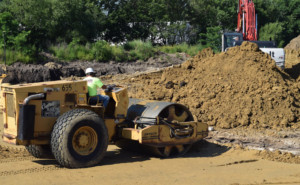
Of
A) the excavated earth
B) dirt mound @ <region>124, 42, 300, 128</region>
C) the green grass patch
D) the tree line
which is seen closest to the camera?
the excavated earth

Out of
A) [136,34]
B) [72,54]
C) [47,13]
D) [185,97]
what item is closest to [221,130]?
[185,97]

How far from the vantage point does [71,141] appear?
6957 millimetres

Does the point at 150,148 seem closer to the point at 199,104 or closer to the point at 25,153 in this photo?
the point at 25,153

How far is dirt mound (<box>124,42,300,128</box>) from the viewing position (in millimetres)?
11430

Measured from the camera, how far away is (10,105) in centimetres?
700

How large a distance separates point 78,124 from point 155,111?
1.74m

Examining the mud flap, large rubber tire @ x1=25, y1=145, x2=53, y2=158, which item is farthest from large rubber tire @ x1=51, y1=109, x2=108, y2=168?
large rubber tire @ x1=25, y1=145, x2=53, y2=158

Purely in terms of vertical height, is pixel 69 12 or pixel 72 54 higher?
Answer: pixel 69 12

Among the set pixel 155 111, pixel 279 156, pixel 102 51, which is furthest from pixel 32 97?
pixel 102 51

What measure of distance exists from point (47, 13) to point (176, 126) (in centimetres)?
1837

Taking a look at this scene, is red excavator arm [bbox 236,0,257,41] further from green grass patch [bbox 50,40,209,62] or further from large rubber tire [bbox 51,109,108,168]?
large rubber tire [bbox 51,109,108,168]

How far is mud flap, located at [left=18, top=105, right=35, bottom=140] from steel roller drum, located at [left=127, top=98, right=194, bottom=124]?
7.46ft

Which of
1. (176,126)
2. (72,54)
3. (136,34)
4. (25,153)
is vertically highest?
(136,34)

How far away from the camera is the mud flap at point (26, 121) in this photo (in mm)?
6680
